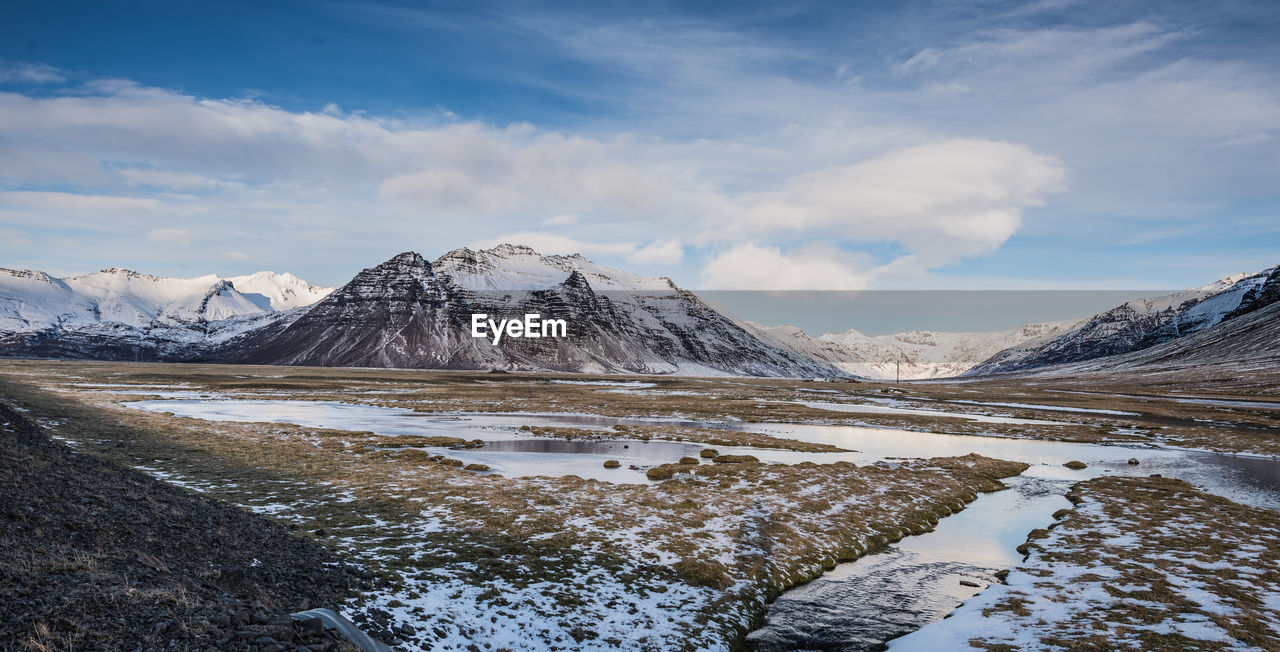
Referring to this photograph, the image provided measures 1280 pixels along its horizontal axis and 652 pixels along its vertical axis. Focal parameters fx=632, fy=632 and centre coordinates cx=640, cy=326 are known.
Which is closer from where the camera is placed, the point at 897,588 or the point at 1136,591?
the point at 1136,591

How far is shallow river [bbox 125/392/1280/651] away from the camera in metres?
19.6

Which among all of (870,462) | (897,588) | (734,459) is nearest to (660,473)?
(734,459)

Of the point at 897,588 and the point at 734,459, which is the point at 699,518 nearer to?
the point at 897,588

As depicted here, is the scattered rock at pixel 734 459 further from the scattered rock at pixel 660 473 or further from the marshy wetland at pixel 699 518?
the scattered rock at pixel 660 473

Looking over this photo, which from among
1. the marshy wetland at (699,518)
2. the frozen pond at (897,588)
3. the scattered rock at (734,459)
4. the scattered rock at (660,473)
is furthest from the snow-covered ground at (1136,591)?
the scattered rock at (734,459)

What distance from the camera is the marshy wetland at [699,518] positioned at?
58.5 ft

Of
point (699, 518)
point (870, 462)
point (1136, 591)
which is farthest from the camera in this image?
point (870, 462)

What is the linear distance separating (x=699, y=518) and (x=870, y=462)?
996 inches

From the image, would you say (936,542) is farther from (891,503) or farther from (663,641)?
(663,641)

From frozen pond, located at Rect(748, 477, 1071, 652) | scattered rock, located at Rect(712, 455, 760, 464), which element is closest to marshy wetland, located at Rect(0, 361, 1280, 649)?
frozen pond, located at Rect(748, 477, 1071, 652)

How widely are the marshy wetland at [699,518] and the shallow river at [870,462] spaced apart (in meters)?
0.15

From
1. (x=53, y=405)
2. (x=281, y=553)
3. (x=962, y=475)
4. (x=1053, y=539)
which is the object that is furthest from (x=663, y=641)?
(x=53, y=405)

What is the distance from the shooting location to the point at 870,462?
4816cm

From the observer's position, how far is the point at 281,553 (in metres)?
19.0
